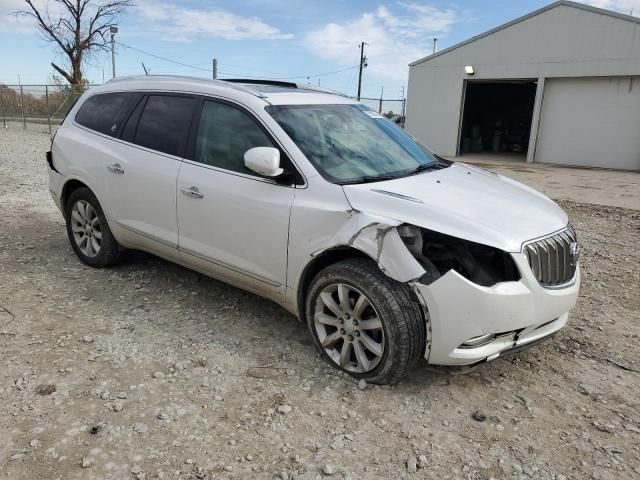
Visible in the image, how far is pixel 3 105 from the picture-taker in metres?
25.7

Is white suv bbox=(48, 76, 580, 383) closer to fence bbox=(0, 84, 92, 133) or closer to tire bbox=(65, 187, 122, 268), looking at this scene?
tire bbox=(65, 187, 122, 268)

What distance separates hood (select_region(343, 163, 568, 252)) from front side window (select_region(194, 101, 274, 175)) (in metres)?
0.85

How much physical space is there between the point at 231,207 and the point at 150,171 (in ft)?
3.15

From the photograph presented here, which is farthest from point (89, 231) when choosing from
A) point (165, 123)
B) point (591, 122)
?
point (591, 122)

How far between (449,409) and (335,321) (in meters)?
0.83

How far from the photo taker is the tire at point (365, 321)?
292 centimetres

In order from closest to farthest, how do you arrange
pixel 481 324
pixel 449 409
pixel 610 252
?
pixel 481 324 < pixel 449 409 < pixel 610 252

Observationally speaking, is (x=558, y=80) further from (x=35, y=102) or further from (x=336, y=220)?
(x=35, y=102)

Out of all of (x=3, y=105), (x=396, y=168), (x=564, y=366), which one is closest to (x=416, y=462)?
(x=564, y=366)

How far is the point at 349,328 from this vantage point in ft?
10.4

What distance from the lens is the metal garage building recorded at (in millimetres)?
15969

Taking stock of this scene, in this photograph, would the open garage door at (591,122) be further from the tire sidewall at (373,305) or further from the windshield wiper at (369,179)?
the tire sidewall at (373,305)

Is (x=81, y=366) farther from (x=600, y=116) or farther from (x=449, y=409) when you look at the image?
(x=600, y=116)

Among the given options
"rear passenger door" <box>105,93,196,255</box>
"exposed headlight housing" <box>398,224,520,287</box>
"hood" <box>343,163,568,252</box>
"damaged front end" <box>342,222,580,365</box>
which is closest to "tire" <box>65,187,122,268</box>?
"rear passenger door" <box>105,93,196,255</box>
